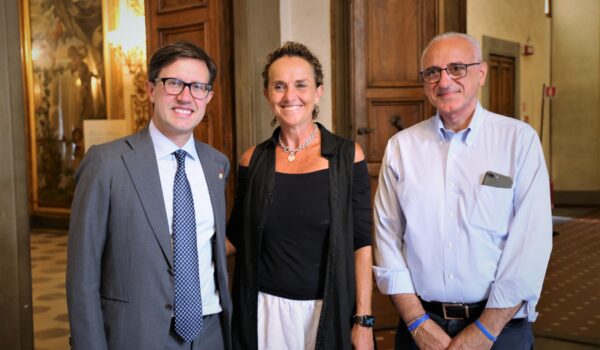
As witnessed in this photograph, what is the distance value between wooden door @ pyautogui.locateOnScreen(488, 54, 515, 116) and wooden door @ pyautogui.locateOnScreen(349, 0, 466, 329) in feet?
11.6

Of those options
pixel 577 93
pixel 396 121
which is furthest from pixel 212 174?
pixel 577 93

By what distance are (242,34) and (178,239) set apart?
3432 millimetres

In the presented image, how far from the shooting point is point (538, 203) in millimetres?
2145

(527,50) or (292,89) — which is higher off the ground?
(527,50)

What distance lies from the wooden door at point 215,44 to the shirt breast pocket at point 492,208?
318cm

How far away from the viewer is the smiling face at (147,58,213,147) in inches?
81.0

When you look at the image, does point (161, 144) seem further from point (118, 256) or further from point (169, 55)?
point (118, 256)

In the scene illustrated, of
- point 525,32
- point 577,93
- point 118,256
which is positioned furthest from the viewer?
point 577,93

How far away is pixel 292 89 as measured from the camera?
7.66 feet

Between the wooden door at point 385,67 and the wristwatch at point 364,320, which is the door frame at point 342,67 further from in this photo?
the wristwatch at point 364,320

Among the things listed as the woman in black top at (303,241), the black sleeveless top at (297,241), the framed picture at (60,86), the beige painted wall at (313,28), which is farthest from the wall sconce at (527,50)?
the black sleeveless top at (297,241)

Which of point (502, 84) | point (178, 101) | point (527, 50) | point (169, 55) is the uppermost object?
point (527, 50)

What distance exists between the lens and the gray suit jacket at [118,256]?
188 cm

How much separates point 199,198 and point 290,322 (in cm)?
57
